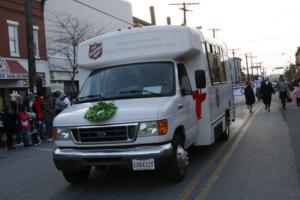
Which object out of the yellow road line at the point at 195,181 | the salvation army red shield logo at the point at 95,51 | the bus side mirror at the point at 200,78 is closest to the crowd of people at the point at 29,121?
the salvation army red shield logo at the point at 95,51

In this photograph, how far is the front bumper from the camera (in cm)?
654

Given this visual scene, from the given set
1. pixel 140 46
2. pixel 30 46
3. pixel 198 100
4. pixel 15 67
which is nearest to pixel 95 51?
pixel 140 46

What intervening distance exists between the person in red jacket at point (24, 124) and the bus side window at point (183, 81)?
7.78 meters

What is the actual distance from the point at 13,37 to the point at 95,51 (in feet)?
59.0

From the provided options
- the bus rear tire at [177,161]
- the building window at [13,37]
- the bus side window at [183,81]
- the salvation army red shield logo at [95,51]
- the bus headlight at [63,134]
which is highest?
the building window at [13,37]

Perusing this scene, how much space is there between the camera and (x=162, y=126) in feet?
21.7

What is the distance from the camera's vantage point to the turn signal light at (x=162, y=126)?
21.6 feet

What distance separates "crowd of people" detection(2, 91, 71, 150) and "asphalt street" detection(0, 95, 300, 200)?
3.24m

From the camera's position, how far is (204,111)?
340 inches

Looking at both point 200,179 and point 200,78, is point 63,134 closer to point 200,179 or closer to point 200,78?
point 200,179

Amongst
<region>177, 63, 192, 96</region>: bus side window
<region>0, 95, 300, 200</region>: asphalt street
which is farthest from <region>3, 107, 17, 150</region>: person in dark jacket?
<region>177, 63, 192, 96</region>: bus side window

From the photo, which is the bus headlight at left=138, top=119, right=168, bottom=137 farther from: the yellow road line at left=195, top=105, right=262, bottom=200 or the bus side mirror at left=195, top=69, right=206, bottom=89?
the bus side mirror at left=195, top=69, right=206, bottom=89

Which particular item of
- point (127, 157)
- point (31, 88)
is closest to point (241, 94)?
point (31, 88)

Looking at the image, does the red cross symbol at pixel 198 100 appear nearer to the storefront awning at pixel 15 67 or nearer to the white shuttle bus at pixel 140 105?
the white shuttle bus at pixel 140 105
